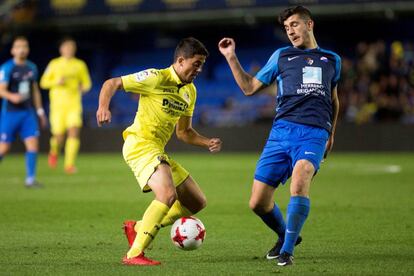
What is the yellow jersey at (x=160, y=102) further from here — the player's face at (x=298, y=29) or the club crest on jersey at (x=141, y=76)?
the player's face at (x=298, y=29)

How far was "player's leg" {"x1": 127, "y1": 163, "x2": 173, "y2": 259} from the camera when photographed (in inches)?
296

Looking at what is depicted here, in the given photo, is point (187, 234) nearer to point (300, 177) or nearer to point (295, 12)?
point (300, 177)

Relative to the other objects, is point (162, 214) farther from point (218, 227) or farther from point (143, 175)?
point (218, 227)

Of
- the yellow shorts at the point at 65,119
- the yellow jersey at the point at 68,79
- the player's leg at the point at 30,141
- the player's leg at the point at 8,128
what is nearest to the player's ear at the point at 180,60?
the player's leg at the point at 30,141

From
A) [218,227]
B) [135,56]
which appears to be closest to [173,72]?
[218,227]

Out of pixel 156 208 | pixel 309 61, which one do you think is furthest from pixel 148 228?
pixel 309 61

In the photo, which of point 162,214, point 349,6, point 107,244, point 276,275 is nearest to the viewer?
point 276,275

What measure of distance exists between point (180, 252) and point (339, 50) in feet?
77.2

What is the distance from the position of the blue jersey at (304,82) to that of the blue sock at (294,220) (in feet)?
2.31

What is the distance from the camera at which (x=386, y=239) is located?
9.18m

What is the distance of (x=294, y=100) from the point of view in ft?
25.8

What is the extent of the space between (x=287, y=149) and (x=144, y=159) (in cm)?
121

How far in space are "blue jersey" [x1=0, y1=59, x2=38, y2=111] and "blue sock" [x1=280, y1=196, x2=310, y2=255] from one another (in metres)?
9.14

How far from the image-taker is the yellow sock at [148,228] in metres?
7.51
